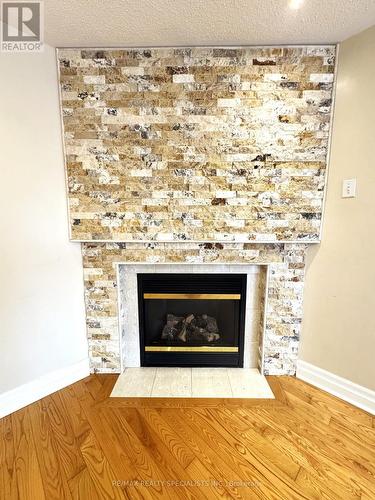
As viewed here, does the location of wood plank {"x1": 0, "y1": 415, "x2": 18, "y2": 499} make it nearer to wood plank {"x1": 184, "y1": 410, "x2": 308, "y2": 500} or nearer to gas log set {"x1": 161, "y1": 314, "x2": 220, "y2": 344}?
wood plank {"x1": 184, "y1": 410, "x2": 308, "y2": 500}

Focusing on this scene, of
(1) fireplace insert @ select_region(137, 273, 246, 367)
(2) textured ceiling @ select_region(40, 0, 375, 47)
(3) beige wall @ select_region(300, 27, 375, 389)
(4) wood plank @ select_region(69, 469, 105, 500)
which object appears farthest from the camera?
(1) fireplace insert @ select_region(137, 273, 246, 367)

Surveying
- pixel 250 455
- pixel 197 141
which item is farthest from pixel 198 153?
pixel 250 455

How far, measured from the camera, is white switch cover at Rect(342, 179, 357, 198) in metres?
1.60

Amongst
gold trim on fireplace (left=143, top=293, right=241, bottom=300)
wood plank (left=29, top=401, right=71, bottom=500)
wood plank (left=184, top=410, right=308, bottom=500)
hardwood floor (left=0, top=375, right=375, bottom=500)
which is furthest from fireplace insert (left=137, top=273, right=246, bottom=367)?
wood plank (left=29, top=401, right=71, bottom=500)

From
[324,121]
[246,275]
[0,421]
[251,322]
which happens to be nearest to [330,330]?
[251,322]

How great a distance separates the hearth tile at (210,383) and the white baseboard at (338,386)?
573mm

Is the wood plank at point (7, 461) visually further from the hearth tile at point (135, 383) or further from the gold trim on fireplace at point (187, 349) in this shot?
the gold trim on fireplace at point (187, 349)

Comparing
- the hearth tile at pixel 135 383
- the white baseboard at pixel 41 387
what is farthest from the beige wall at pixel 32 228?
the hearth tile at pixel 135 383

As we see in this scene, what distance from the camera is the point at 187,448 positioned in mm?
1392

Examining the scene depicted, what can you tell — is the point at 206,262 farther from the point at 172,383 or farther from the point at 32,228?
the point at 32,228

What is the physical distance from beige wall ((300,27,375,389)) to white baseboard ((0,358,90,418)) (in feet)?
5.83

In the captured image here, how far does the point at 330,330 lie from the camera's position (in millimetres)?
1801

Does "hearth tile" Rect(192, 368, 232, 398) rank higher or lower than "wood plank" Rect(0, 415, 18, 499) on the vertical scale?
higher

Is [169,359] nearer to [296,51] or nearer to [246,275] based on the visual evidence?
[246,275]
